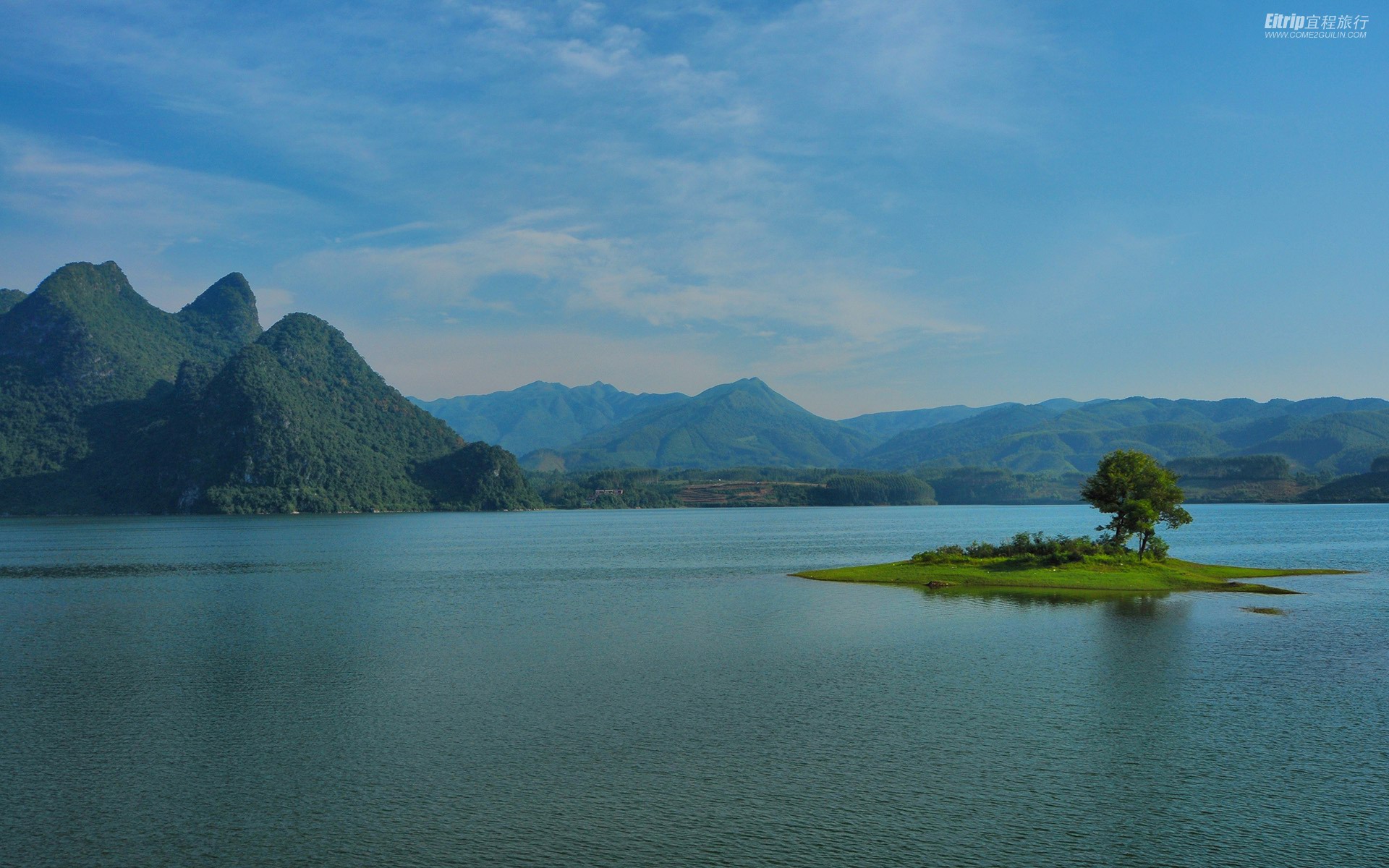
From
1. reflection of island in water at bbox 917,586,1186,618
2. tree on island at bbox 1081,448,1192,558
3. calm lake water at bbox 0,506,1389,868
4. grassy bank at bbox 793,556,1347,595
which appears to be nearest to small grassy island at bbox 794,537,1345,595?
grassy bank at bbox 793,556,1347,595

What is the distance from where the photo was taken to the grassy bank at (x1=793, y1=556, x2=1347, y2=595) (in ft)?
258

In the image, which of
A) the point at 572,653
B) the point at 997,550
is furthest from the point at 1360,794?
the point at 997,550

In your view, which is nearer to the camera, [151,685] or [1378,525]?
[151,685]

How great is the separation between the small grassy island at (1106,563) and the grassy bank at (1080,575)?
0.07m

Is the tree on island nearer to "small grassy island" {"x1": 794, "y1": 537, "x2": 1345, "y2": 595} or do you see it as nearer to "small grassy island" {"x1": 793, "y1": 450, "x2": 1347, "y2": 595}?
"small grassy island" {"x1": 793, "y1": 450, "x2": 1347, "y2": 595}

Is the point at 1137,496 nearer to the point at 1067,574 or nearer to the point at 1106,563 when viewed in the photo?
the point at 1106,563

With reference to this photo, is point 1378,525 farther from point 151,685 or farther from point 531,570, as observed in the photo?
point 151,685

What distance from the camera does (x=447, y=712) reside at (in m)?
38.3

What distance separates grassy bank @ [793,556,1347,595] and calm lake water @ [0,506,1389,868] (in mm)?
7468

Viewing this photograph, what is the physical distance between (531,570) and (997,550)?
5367 cm

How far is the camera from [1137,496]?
88.2m

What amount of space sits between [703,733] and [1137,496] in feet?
227

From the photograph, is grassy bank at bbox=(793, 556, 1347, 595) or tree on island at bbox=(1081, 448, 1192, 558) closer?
grassy bank at bbox=(793, 556, 1347, 595)

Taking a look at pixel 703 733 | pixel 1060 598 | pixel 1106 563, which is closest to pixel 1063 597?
pixel 1060 598
